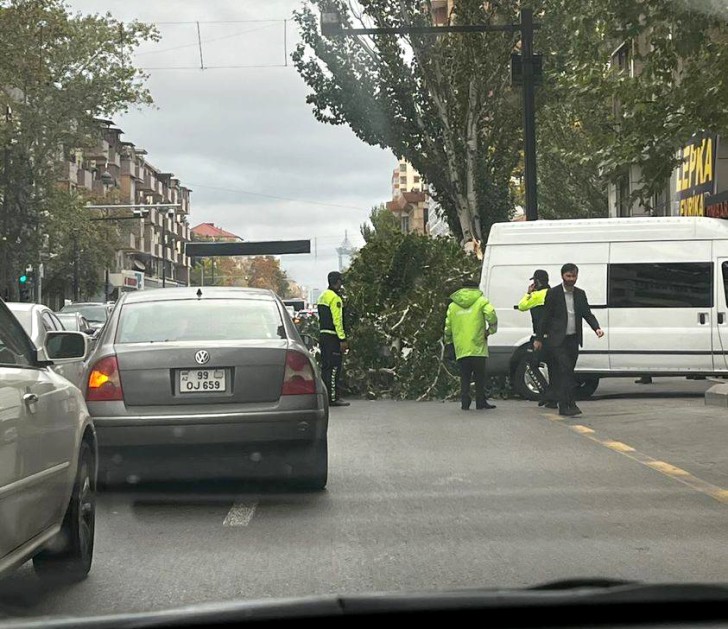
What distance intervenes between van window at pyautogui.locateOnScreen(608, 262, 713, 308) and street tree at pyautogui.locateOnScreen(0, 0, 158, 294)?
35814 millimetres

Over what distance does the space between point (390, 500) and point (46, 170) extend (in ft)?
157

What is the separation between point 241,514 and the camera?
8.51 m

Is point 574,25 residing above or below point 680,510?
above

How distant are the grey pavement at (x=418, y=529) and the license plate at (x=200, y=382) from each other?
743 millimetres

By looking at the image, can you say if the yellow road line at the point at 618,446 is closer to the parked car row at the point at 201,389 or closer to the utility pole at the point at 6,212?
the parked car row at the point at 201,389

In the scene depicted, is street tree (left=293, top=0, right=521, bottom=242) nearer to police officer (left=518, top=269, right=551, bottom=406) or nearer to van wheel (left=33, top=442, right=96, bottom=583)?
police officer (left=518, top=269, right=551, bottom=406)

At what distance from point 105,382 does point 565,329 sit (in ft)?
26.9

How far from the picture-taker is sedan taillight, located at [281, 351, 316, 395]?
9.15 metres

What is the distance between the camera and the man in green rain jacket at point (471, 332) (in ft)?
57.8

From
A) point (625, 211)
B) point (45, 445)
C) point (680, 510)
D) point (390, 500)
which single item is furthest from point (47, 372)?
point (625, 211)

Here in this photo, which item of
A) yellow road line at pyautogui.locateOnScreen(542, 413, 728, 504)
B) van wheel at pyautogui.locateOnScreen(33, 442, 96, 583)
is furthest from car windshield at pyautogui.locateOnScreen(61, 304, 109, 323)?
van wheel at pyautogui.locateOnScreen(33, 442, 96, 583)

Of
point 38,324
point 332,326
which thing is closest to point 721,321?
point 332,326

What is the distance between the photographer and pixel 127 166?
12662 centimetres

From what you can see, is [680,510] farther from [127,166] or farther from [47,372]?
[127,166]
